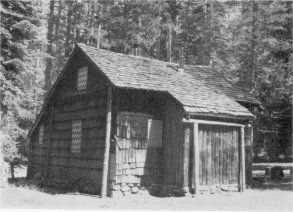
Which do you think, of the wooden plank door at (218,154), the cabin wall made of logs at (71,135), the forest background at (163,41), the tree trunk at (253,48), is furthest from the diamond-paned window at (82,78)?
the tree trunk at (253,48)

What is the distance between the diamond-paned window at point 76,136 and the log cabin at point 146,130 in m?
0.05

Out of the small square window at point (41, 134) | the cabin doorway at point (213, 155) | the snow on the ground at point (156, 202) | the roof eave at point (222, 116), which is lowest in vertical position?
the snow on the ground at point (156, 202)

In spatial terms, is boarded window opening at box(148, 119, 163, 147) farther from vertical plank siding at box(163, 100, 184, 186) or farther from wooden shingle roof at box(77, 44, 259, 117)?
wooden shingle roof at box(77, 44, 259, 117)

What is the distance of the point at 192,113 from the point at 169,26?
941 inches

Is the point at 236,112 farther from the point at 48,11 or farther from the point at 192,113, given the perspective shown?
the point at 48,11

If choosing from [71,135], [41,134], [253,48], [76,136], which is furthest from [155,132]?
[253,48]

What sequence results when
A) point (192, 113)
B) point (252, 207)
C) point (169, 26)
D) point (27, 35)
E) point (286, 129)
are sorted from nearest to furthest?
point (252, 207) → point (192, 113) → point (27, 35) → point (286, 129) → point (169, 26)

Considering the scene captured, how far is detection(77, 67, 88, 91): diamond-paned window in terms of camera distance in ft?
61.4

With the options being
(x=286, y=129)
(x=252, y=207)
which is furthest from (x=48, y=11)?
(x=252, y=207)

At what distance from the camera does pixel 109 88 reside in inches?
630

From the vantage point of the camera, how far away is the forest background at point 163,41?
23094 mm

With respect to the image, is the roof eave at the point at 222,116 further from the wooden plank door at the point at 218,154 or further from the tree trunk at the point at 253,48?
the tree trunk at the point at 253,48

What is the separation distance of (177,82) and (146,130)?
298 cm

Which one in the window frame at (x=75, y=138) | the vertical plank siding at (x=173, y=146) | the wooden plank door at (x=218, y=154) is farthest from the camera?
the window frame at (x=75, y=138)
